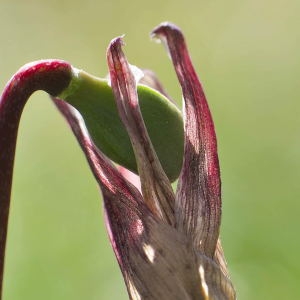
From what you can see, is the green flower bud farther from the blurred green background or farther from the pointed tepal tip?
the blurred green background

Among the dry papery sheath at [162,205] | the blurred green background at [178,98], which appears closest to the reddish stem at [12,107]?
the dry papery sheath at [162,205]

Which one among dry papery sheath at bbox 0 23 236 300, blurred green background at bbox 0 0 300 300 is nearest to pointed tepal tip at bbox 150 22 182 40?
dry papery sheath at bbox 0 23 236 300

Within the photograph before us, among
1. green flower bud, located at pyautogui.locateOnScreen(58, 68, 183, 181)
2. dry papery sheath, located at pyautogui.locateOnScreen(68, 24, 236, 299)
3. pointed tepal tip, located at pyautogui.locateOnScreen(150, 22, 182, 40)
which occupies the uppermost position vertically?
pointed tepal tip, located at pyautogui.locateOnScreen(150, 22, 182, 40)

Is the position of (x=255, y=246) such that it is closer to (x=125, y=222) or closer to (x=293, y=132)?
(x=293, y=132)

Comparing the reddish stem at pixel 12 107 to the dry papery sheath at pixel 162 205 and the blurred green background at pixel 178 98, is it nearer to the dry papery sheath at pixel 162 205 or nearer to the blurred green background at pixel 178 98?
the dry papery sheath at pixel 162 205

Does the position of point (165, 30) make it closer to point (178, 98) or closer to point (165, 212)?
point (165, 212)
